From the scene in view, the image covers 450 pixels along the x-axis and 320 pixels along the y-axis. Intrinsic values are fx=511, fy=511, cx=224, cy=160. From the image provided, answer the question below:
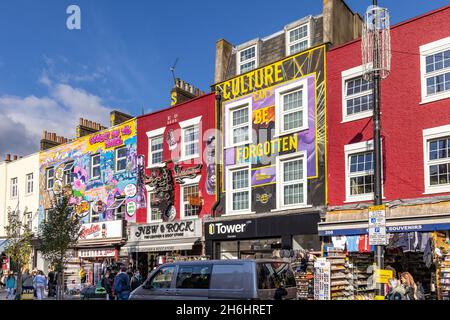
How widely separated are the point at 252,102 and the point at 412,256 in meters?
9.48

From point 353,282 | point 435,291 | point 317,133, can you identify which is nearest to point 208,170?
point 317,133

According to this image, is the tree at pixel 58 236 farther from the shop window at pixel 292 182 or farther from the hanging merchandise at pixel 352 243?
the hanging merchandise at pixel 352 243

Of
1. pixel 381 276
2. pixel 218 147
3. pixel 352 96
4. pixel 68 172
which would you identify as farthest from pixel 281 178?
pixel 68 172

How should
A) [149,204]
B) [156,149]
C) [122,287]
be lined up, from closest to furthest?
[122,287] → [149,204] → [156,149]

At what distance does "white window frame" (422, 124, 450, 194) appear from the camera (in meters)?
16.4

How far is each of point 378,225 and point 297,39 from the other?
12410mm

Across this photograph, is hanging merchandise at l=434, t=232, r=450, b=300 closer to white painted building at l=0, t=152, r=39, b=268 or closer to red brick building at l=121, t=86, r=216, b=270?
red brick building at l=121, t=86, r=216, b=270

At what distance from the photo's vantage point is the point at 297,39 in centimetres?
2211

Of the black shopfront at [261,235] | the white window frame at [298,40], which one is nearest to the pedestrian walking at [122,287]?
the black shopfront at [261,235]

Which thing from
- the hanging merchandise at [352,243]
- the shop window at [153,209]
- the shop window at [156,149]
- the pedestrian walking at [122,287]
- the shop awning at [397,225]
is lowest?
the pedestrian walking at [122,287]

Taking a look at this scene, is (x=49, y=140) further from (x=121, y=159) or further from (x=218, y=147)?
(x=218, y=147)

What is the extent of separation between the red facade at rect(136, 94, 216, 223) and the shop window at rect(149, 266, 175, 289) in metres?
11.8

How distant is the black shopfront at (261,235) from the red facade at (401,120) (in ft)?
4.97

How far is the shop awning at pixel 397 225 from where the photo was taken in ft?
49.9
